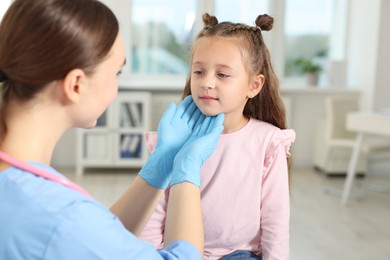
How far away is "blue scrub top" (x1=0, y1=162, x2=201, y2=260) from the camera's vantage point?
835 mm

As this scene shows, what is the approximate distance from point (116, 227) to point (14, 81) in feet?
0.96

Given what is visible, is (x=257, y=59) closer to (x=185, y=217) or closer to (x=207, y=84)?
(x=207, y=84)

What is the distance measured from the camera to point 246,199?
1464mm

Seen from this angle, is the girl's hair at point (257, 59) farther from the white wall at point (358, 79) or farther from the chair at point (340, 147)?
the white wall at point (358, 79)

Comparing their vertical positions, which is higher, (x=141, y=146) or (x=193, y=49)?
(x=193, y=49)

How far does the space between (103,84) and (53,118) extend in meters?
0.10

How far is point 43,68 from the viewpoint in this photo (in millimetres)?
874

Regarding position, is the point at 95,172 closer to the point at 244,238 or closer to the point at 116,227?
the point at 244,238

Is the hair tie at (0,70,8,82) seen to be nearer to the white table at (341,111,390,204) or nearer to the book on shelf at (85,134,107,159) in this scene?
the white table at (341,111,390,204)

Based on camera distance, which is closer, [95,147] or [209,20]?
[209,20]

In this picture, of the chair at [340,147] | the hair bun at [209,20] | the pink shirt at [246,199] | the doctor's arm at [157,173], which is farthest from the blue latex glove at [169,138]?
the chair at [340,147]

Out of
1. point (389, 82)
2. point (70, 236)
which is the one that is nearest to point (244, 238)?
point (70, 236)

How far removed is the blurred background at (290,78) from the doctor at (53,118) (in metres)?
3.17

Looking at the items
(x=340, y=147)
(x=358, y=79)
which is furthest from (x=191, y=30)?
(x=340, y=147)
